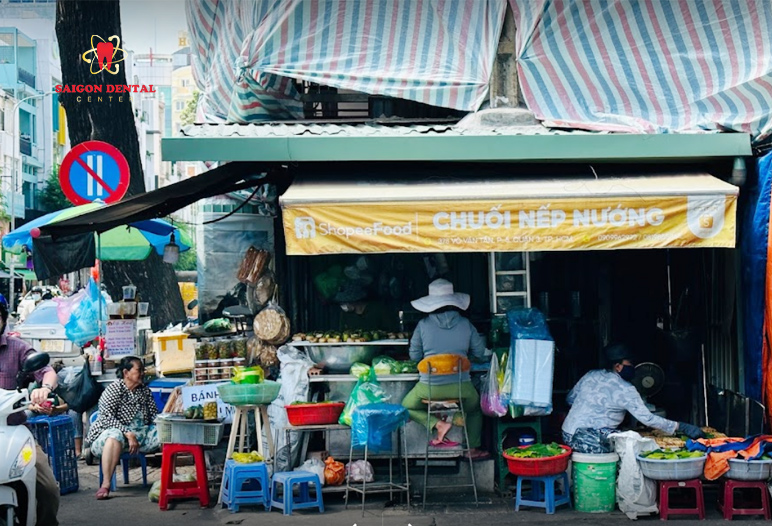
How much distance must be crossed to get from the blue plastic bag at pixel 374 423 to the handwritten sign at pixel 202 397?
188cm

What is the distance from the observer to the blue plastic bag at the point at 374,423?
29.5 ft

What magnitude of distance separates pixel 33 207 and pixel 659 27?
5423 cm

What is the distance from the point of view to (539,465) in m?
8.64

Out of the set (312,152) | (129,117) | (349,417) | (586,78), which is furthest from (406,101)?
(129,117)

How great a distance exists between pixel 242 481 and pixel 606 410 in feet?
11.2

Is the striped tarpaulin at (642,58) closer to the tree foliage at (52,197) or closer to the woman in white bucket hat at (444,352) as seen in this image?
the woman in white bucket hat at (444,352)

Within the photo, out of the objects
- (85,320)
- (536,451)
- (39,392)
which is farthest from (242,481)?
(85,320)

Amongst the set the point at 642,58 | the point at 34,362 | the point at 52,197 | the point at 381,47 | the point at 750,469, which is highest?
the point at 52,197

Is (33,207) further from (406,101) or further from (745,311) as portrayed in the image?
(745,311)

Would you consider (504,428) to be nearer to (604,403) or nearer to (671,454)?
(604,403)

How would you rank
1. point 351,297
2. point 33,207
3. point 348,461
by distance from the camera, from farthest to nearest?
point 33,207 < point 351,297 < point 348,461

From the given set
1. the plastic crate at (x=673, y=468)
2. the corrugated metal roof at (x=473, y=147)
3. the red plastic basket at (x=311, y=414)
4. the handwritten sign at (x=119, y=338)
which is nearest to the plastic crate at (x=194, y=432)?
the red plastic basket at (x=311, y=414)

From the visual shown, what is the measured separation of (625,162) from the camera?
9469mm

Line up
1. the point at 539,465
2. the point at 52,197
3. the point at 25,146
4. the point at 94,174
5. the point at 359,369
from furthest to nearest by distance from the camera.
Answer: the point at 25,146, the point at 52,197, the point at 94,174, the point at 359,369, the point at 539,465
